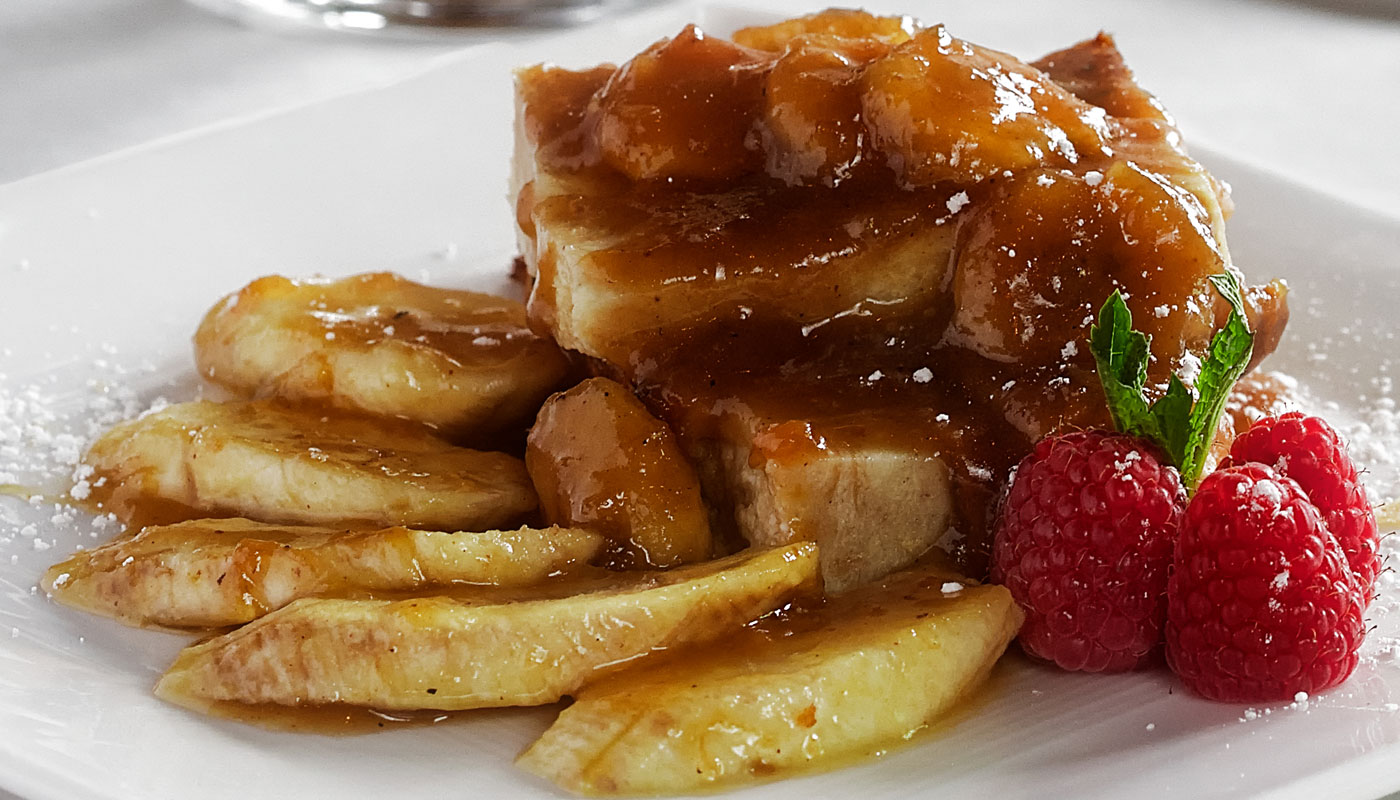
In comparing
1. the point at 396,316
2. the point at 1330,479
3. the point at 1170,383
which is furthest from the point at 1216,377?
the point at 396,316

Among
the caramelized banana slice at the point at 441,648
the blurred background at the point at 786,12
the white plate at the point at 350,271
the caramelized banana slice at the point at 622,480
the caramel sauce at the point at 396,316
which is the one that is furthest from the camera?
the blurred background at the point at 786,12

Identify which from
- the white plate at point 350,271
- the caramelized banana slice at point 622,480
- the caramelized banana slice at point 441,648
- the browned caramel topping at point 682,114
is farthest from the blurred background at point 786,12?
the caramelized banana slice at point 441,648

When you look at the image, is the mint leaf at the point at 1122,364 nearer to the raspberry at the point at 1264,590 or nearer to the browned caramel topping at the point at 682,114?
the raspberry at the point at 1264,590

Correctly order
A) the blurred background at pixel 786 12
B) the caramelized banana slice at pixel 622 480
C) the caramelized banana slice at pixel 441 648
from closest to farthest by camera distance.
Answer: the caramelized banana slice at pixel 441 648 < the caramelized banana slice at pixel 622 480 < the blurred background at pixel 786 12

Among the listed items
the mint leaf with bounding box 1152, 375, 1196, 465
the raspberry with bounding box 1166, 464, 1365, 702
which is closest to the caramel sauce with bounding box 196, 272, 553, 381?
the mint leaf with bounding box 1152, 375, 1196, 465

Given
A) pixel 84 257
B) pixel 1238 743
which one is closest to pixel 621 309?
pixel 1238 743

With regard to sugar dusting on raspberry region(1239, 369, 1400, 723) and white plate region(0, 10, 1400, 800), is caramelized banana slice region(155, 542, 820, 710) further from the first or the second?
sugar dusting on raspberry region(1239, 369, 1400, 723)

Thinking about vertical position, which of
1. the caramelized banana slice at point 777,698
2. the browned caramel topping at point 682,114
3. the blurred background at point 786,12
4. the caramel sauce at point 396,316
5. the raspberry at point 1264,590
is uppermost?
the browned caramel topping at point 682,114

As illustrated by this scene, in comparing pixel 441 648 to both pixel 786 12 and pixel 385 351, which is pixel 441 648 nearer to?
pixel 385 351
